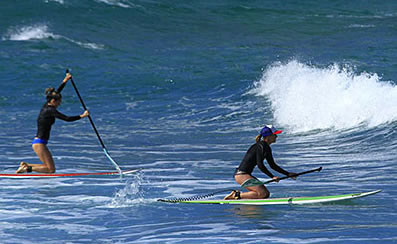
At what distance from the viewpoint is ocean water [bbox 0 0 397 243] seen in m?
8.54

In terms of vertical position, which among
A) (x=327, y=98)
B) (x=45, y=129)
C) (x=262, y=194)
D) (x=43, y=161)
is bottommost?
(x=262, y=194)

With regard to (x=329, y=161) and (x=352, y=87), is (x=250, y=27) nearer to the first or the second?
(x=352, y=87)

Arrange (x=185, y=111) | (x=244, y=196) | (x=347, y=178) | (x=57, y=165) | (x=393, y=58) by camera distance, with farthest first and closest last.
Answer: (x=393, y=58), (x=185, y=111), (x=57, y=165), (x=347, y=178), (x=244, y=196)

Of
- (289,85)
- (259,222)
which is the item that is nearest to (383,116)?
(289,85)

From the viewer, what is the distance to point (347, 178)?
11.2 metres

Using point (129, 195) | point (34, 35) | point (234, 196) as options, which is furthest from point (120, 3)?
point (234, 196)

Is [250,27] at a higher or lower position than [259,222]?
higher

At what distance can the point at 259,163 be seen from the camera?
9219 millimetres

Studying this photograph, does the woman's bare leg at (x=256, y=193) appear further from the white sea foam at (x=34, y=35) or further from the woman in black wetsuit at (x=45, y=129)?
the white sea foam at (x=34, y=35)

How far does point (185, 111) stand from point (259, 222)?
1254 centimetres

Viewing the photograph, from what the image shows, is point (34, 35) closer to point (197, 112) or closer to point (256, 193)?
point (197, 112)

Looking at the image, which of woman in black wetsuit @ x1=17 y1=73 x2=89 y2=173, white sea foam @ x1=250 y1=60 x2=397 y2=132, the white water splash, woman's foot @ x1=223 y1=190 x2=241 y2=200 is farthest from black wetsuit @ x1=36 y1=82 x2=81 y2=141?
white sea foam @ x1=250 y1=60 x2=397 y2=132

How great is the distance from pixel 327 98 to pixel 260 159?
10.4m

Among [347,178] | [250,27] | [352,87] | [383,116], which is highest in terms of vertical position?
[250,27]
